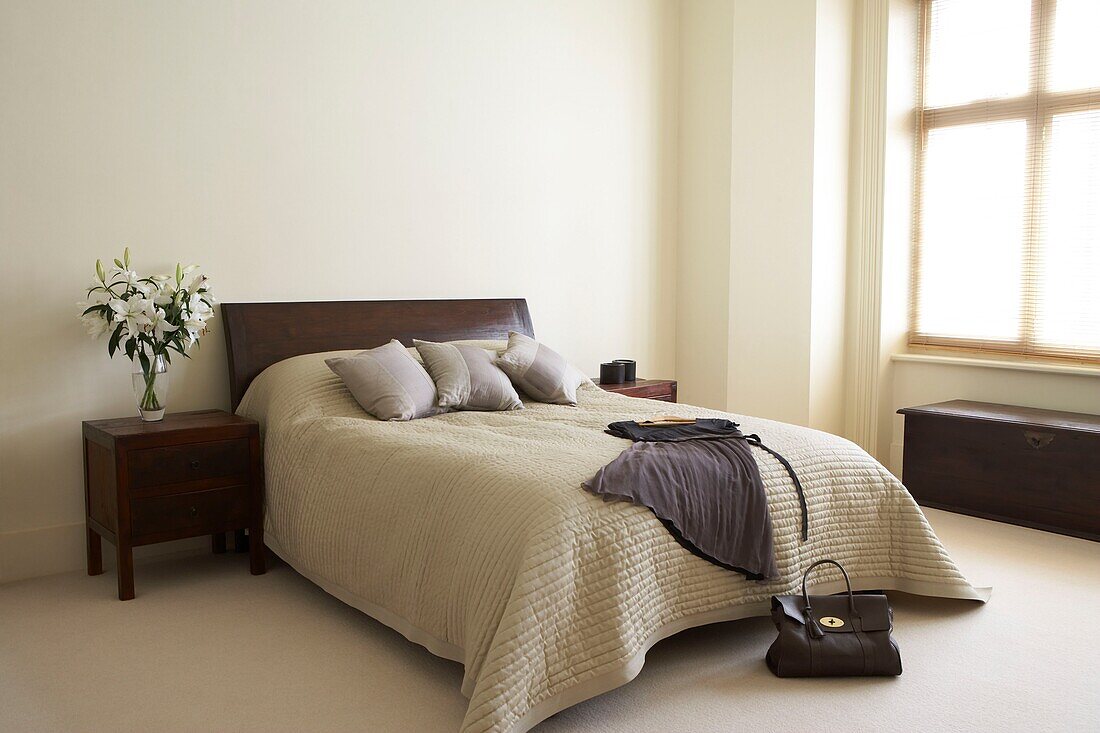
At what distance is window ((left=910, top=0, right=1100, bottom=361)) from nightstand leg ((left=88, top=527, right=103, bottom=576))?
4.33m

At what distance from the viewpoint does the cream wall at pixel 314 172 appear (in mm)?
3402

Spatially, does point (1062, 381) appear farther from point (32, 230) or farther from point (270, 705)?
point (32, 230)

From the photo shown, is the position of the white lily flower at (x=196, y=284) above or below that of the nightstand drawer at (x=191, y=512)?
above

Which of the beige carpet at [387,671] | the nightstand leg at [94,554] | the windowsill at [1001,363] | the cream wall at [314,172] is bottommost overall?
the beige carpet at [387,671]

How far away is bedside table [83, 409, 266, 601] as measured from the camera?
3184 mm

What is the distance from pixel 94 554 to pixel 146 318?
92cm

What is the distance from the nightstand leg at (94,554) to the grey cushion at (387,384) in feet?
3.50

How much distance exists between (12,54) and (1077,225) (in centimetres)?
477

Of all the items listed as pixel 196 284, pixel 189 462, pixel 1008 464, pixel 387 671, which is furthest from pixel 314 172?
pixel 1008 464

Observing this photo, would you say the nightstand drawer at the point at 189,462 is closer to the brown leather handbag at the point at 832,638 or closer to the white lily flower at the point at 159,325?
Answer: the white lily flower at the point at 159,325

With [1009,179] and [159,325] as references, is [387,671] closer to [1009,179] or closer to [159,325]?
[159,325]

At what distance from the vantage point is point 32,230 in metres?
3.36

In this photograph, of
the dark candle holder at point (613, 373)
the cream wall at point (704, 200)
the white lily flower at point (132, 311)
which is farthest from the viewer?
the cream wall at point (704, 200)

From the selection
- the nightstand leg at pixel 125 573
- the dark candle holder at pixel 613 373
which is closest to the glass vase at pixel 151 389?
the nightstand leg at pixel 125 573
